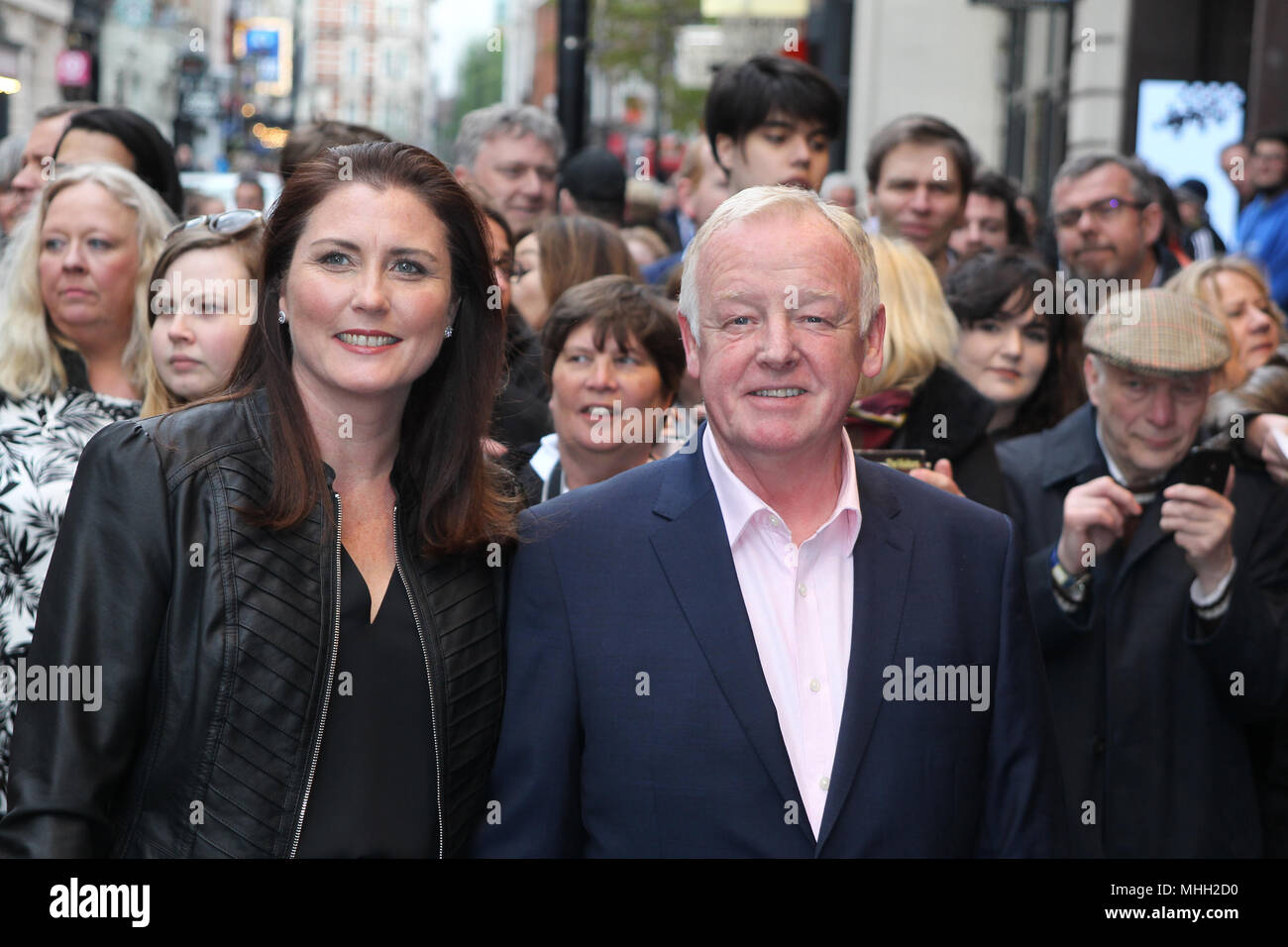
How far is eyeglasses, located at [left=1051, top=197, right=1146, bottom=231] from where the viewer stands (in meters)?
7.03

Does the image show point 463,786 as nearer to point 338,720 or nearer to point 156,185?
point 338,720

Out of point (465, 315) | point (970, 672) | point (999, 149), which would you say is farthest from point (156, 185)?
point (999, 149)

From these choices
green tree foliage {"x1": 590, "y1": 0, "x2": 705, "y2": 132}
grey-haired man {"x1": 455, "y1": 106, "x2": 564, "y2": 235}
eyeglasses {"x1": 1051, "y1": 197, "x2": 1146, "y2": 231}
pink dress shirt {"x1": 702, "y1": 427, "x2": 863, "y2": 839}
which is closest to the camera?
pink dress shirt {"x1": 702, "y1": 427, "x2": 863, "y2": 839}

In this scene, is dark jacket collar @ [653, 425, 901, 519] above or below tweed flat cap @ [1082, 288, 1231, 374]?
below

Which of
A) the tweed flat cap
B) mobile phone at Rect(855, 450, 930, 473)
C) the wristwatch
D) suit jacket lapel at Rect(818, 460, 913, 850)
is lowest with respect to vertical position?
the wristwatch

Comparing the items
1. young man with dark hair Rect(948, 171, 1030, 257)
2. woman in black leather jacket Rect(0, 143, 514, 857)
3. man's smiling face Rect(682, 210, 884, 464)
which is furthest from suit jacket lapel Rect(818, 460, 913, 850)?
young man with dark hair Rect(948, 171, 1030, 257)

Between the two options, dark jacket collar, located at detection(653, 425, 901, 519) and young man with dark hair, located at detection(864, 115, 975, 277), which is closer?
dark jacket collar, located at detection(653, 425, 901, 519)

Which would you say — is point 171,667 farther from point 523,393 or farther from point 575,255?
point 575,255

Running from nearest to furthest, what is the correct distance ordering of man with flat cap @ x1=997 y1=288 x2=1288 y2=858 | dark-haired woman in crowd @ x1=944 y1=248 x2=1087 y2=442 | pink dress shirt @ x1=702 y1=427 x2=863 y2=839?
1. pink dress shirt @ x1=702 y1=427 x2=863 y2=839
2. man with flat cap @ x1=997 y1=288 x2=1288 y2=858
3. dark-haired woman in crowd @ x1=944 y1=248 x2=1087 y2=442

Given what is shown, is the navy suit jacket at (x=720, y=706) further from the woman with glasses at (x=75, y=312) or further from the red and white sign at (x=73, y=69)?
the red and white sign at (x=73, y=69)

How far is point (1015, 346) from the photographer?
18.1 ft

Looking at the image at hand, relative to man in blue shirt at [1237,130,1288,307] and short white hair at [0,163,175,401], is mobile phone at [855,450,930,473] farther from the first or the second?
man in blue shirt at [1237,130,1288,307]

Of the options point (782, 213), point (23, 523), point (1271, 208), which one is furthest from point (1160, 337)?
point (1271, 208)

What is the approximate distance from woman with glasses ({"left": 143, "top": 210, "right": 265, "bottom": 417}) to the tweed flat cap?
2453mm
